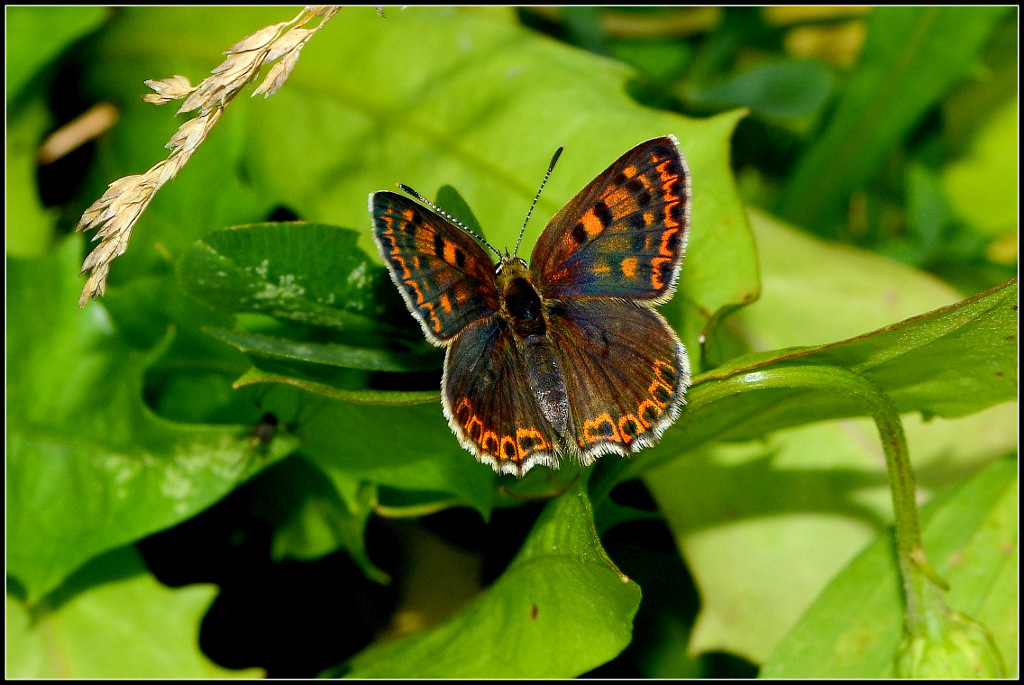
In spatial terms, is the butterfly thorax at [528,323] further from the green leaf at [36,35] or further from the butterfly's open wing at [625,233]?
the green leaf at [36,35]

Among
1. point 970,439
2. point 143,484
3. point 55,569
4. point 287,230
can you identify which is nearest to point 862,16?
point 970,439

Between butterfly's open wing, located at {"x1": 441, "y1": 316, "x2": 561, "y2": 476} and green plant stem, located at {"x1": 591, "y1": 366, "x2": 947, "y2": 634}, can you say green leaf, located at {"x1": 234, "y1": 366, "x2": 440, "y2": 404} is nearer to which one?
butterfly's open wing, located at {"x1": 441, "y1": 316, "x2": 561, "y2": 476}

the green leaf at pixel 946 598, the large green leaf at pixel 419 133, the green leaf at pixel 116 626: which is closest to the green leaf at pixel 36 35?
the large green leaf at pixel 419 133

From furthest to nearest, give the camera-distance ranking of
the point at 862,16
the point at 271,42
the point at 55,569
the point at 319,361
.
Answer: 1. the point at 862,16
2. the point at 55,569
3. the point at 319,361
4. the point at 271,42

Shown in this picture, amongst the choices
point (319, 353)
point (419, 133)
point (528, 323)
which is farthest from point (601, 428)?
point (419, 133)

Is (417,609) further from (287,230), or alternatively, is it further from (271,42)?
(271,42)

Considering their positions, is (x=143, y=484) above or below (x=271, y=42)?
below

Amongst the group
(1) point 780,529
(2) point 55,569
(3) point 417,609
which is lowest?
(3) point 417,609

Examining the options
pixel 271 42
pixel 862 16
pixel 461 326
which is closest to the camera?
pixel 271 42
